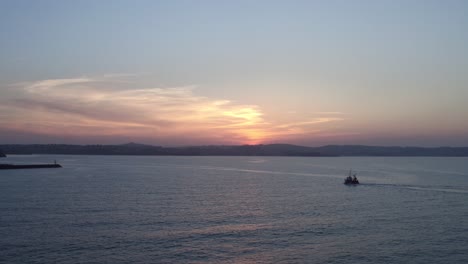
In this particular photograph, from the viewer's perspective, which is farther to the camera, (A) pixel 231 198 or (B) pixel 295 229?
(A) pixel 231 198

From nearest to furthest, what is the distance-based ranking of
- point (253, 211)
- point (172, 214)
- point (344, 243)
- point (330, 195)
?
1. point (344, 243)
2. point (172, 214)
3. point (253, 211)
4. point (330, 195)

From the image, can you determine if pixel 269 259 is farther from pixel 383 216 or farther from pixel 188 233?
pixel 383 216

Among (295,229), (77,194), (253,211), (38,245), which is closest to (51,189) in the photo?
(77,194)

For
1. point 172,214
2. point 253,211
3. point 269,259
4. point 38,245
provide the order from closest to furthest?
point 269,259 < point 38,245 < point 172,214 < point 253,211

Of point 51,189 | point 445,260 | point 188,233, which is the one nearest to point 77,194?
point 51,189

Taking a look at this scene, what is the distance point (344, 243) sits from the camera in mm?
40656

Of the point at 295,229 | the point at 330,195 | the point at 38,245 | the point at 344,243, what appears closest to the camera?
the point at 38,245

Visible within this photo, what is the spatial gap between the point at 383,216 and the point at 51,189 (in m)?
60.2

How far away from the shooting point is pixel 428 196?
259 ft

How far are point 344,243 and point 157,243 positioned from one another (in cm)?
1694

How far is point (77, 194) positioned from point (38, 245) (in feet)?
129

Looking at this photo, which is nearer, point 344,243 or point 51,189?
point 344,243

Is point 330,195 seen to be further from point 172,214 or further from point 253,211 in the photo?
point 172,214

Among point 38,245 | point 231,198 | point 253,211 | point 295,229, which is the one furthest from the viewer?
point 231,198
